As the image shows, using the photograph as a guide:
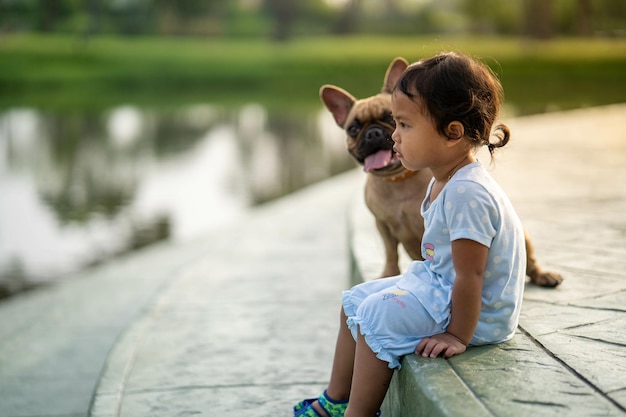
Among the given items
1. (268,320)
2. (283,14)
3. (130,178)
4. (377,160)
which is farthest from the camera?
(283,14)

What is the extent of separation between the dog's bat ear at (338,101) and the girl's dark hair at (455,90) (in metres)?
1.31

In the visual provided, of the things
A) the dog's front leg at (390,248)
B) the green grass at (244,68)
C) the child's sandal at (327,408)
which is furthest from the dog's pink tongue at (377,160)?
the green grass at (244,68)

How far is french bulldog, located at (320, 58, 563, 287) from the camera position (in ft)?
12.4

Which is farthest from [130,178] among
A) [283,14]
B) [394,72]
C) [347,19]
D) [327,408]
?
[347,19]

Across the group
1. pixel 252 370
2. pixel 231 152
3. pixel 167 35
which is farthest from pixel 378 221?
pixel 167 35

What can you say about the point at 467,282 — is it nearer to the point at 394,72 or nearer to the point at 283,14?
the point at 394,72

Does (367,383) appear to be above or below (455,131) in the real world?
below

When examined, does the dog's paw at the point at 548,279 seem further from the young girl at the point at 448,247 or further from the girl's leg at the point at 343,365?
the girl's leg at the point at 343,365

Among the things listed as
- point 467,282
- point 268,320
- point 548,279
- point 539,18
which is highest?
point 467,282

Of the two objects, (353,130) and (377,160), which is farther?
(353,130)

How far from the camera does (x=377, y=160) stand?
3.81 meters

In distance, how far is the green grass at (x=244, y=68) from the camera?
133 ft

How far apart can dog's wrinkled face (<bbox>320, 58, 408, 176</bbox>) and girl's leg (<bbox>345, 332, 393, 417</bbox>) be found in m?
1.14

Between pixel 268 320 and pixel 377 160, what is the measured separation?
148cm
